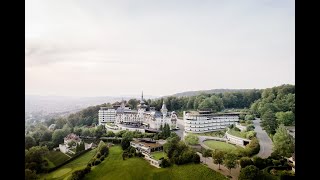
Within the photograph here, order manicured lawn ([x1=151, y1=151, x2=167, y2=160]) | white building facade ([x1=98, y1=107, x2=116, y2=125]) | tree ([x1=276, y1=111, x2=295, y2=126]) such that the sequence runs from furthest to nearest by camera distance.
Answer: white building facade ([x1=98, y1=107, x2=116, y2=125]) → manicured lawn ([x1=151, y1=151, x2=167, y2=160]) → tree ([x1=276, y1=111, x2=295, y2=126])

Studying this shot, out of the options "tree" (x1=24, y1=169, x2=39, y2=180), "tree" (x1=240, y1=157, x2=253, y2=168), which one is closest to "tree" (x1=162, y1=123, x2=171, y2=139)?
"tree" (x1=240, y1=157, x2=253, y2=168)

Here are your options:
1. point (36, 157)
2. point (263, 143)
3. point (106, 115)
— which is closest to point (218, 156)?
point (263, 143)

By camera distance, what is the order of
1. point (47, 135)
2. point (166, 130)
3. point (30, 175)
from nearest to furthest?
point (30, 175), point (47, 135), point (166, 130)

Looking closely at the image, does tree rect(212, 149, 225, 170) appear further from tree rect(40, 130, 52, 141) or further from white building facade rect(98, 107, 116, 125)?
tree rect(40, 130, 52, 141)

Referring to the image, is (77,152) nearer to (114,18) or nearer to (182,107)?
(182,107)

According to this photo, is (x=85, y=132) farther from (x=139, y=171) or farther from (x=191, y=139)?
(x=191, y=139)
